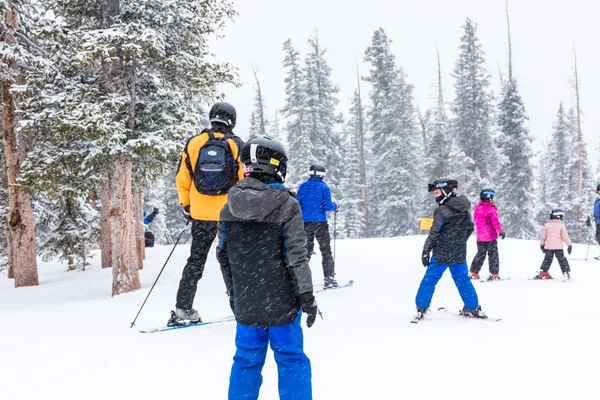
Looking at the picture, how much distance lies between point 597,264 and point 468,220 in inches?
427

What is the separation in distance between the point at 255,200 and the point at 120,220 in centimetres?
755

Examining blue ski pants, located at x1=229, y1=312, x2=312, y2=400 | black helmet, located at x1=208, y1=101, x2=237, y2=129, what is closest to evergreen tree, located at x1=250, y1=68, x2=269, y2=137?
black helmet, located at x1=208, y1=101, x2=237, y2=129

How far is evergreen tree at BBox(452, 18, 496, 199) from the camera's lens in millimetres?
36344

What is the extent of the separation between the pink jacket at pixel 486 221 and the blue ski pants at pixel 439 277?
4980 mm

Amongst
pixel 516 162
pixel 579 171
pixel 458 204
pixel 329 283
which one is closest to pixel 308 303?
pixel 458 204

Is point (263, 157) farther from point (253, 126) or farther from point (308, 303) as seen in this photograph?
point (253, 126)

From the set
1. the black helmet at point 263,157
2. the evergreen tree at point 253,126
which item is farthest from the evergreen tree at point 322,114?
the black helmet at point 263,157

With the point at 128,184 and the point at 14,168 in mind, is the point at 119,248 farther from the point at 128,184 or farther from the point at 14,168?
the point at 14,168

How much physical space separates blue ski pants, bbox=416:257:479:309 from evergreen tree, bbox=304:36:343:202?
105 ft

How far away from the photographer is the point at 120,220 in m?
9.78

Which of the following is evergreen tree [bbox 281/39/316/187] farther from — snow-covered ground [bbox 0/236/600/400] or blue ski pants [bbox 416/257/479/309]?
blue ski pants [bbox 416/257/479/309]

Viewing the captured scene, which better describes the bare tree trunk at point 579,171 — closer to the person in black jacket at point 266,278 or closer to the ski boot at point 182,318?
the ski boot at point 182,318

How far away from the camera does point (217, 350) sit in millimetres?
4988

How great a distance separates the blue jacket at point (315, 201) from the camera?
30.1 feet
